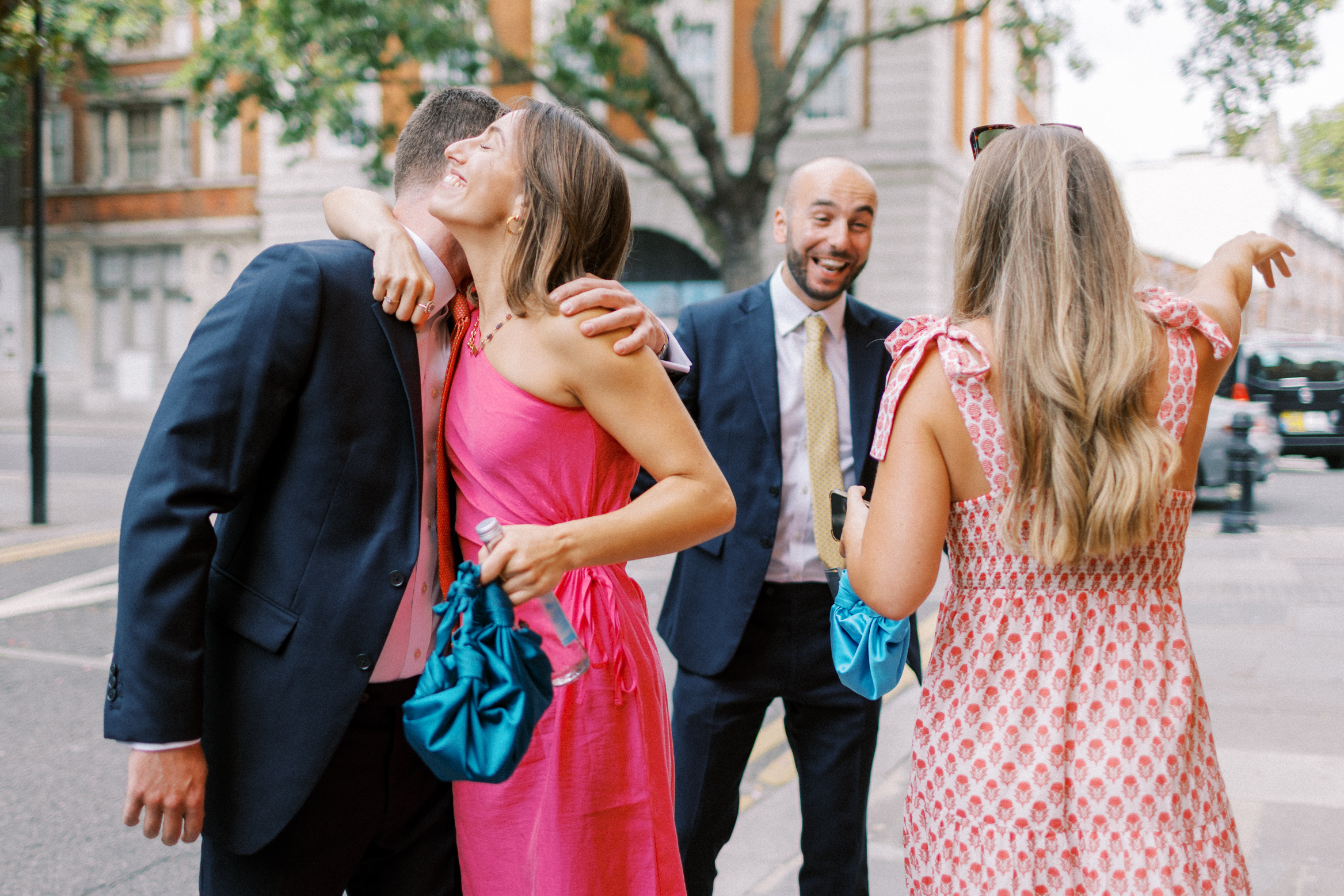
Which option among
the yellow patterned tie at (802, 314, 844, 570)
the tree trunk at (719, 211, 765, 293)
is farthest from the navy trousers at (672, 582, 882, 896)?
the tree trunk at (719, 211, 765, 293)

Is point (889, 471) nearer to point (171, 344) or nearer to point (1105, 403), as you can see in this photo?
point (1105, 403)

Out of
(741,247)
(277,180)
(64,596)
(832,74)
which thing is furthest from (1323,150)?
(64,596)

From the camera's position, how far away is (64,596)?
7.76 metres

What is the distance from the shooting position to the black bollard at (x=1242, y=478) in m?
10.3

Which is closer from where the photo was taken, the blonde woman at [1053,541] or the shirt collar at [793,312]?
the blonde woman at [1053,541]

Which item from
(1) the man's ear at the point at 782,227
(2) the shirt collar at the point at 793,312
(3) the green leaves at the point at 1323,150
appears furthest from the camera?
(3) the green leaves at the point at 1323,150

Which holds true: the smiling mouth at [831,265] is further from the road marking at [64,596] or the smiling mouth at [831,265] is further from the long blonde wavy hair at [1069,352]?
the road marking at [64,596]

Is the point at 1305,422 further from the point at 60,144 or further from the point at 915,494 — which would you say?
the point at 60,144

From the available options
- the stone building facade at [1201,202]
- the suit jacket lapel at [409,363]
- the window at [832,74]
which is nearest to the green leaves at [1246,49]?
the window at [832,74]

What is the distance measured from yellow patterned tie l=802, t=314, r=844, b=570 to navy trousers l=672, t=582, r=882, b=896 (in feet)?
0.54

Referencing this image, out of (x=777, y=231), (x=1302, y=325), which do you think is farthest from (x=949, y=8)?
(x=1302, y=325)

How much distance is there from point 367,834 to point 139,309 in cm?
2735

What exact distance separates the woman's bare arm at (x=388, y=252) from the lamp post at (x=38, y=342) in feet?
32.0

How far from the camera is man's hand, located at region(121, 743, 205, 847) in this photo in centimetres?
158
